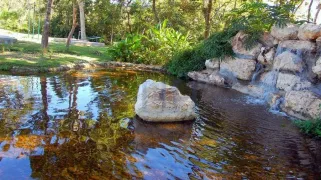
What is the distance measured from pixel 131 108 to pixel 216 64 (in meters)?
6.10

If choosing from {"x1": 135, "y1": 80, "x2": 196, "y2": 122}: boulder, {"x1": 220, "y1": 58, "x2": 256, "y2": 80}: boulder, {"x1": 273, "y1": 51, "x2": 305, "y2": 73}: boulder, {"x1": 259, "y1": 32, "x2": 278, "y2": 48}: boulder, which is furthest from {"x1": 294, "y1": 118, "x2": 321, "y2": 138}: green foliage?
{"x1": 259, "y1": 32, "x2": 278, "y2": 48}: boulder

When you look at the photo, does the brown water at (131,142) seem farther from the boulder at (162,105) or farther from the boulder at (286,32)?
the boulder at (286,32)

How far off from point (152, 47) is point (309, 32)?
26.6 feet

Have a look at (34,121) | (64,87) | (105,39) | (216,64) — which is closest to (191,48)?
(216,64)

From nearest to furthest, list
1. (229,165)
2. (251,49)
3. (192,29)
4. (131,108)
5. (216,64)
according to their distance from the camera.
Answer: (229,165) → (131,108) → (251,49) → (216,64) → (192,29)

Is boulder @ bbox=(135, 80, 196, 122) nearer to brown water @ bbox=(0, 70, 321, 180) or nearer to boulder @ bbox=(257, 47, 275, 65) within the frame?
brown water @ bbox=(0, 70, 321, 180)

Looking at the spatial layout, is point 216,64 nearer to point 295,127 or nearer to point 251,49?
point 251,49

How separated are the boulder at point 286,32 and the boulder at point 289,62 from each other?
2.33 ft

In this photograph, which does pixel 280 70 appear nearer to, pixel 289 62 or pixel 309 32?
pixel 289 62

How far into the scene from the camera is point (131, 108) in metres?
7.50

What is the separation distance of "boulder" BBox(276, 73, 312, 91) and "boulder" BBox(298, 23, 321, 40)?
136cm

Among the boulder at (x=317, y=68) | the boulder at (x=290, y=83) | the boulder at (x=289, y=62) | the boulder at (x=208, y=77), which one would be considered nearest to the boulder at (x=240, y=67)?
the boulder at (x=208, y=77)

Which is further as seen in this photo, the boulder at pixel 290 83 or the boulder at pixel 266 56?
the boulder at pixel 266 56

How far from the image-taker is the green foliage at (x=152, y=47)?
1504 centimetres
